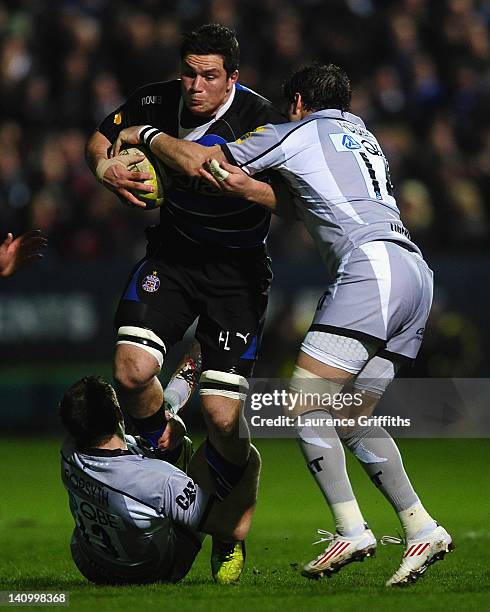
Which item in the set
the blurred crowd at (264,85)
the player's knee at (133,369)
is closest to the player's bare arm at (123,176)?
the player's knee at (133,369)

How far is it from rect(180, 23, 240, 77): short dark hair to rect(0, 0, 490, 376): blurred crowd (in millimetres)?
6757

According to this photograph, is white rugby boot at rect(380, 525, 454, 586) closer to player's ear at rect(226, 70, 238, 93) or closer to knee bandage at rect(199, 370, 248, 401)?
knee bandage at rect(199, 370, 248, 401)

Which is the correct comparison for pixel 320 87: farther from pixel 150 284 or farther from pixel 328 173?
pixel 150 284

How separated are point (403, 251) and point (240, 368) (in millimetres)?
1191

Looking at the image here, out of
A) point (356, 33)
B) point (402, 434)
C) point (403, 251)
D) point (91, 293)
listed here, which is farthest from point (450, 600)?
point (356, 33)

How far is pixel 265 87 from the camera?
15602mm

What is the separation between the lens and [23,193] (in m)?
15.2

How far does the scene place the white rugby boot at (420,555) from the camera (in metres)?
6.25

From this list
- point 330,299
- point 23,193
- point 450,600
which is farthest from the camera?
point 23,193

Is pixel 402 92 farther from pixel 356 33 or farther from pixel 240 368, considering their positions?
pixel 240 368

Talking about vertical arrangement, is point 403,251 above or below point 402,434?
above

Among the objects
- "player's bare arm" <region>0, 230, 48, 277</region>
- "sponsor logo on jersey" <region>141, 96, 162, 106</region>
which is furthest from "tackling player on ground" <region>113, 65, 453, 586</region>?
"player's bare arm" <region>0, 230, 48, 277</region>

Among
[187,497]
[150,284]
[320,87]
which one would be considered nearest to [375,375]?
[187,497]

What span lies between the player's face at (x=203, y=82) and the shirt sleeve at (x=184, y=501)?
6.58 ft
